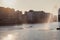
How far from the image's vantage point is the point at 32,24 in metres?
1.21

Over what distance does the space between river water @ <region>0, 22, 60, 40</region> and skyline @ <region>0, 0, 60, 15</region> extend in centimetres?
16

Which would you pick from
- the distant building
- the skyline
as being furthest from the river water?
the skyline

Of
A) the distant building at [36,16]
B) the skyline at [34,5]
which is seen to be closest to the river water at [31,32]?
the distant building at [36,16]

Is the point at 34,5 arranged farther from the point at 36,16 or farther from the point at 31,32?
the point at 31,32

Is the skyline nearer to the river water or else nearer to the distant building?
the distant building

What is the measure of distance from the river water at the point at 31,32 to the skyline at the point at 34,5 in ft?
0.53

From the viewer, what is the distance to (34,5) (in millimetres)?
1213

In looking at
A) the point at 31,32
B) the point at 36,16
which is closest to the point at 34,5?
the point at 36,16

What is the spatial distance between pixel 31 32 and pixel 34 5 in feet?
0.94

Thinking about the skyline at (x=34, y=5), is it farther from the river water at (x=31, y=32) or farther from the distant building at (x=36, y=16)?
the river water at (x=31, y=32)

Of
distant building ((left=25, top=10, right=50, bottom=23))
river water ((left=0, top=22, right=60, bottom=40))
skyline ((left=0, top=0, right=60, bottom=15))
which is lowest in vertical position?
river water ((left=0, top=22, right=60, bottom=40))

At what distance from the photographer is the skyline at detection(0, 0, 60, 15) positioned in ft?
3.86

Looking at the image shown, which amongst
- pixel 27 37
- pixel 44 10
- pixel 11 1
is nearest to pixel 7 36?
pixel 27 37

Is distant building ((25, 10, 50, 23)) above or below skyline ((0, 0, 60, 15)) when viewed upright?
below
